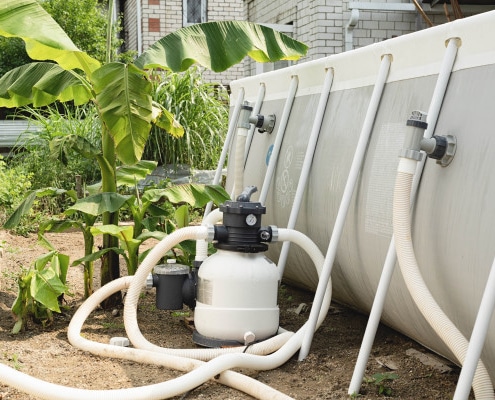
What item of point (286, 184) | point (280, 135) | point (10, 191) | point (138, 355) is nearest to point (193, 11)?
point (10, 191)

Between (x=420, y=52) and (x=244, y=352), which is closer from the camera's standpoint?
(x=420, y=52)

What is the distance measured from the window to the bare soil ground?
15.8 m

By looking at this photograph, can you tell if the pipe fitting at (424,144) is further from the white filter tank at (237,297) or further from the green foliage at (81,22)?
the green foliage at (81,22)

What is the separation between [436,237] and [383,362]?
100 cm

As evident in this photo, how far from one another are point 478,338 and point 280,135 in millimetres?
3042

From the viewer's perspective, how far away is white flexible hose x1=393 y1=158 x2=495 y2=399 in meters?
2.88

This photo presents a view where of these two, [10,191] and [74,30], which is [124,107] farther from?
[74,30]

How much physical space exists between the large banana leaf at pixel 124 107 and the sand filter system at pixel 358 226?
71 cm

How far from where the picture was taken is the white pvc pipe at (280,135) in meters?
5.46

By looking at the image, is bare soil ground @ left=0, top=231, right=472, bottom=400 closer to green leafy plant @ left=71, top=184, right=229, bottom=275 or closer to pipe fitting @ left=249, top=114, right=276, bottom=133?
green leafy plant @ left=71, top=184, right=229, bottom=275

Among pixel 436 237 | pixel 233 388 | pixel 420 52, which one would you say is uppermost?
pixel 420 52

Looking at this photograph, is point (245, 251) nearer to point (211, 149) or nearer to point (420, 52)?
point (420, 52)

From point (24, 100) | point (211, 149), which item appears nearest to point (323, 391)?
point (24, 100)

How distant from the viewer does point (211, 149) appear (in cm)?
1099
